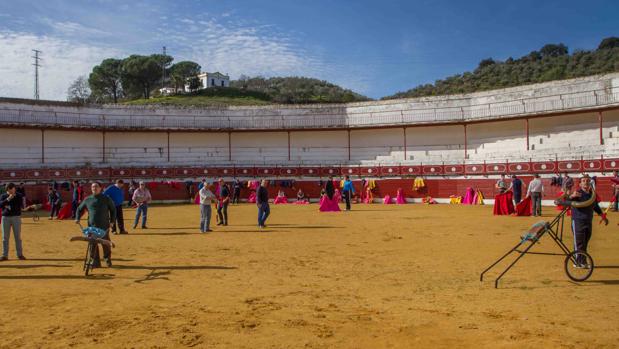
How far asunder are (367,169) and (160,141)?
17424 mm

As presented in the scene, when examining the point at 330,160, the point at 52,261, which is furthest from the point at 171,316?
the point at 330,160

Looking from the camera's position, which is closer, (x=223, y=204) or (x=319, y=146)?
(x=223, y=204)

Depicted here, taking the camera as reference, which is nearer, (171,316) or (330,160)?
→ (171,316)

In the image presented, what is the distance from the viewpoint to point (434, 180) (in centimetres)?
3122

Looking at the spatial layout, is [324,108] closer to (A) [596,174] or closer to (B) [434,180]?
(B) [434,180]

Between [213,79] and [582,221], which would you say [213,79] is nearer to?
[213,79]

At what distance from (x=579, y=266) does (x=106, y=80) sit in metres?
79.0

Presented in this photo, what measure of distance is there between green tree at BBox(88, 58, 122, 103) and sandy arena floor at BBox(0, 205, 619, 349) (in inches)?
2747

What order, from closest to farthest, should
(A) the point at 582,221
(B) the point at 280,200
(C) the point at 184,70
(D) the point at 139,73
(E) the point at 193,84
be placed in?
(A) the point at 582,221, (B) the point at 280,200, (D) the point at 139,73, (E) the point at 193,84, (C) the point at 184,70

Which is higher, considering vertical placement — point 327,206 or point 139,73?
point 139,73

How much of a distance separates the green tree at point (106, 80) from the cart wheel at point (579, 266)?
7662cm

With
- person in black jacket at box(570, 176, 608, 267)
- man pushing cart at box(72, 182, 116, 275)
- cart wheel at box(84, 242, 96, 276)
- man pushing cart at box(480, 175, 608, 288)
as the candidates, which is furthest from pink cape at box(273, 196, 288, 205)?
person in black jacket at box(570, 176, 608, 267)

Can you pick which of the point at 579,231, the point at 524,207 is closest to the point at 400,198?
the point at 524,207

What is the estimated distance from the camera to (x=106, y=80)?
250ft
